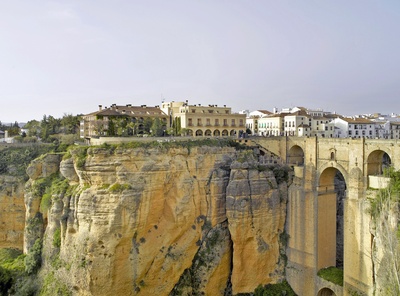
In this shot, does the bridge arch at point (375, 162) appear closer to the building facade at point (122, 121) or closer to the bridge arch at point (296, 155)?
the bridge arch at point (296, 155)

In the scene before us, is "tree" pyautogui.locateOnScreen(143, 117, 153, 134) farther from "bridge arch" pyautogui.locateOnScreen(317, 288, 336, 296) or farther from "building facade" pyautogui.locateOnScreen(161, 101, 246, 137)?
"bridge arch" pyautogui.locateOnScreen(317, 288, 336, 296)

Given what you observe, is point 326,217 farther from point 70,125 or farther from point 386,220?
point 70,125

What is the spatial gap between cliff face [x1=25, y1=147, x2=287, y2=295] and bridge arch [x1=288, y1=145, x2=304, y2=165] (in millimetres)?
3863

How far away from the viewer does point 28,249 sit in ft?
93.2

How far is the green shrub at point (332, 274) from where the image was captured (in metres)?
26.5

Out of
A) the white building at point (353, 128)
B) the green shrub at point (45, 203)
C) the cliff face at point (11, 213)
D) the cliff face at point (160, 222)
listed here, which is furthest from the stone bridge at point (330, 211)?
the cliff face at point (11, 213)

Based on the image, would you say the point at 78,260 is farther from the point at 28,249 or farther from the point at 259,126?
the point at 259,126


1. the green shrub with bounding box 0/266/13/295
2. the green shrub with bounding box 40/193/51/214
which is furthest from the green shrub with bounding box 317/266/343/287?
the green shrub with bounding box 0/266/13/295

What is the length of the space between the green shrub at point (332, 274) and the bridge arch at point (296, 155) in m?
9.42

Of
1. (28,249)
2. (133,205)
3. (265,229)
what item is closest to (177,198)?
(133,205)

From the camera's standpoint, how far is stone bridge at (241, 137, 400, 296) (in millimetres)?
24219

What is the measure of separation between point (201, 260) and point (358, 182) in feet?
41.8

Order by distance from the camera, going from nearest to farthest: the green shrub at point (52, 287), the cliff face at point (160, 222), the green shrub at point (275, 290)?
the cliff face at point (160, 222) → the green shrub at point (52, 287) → the green shrub at point (275, 290)

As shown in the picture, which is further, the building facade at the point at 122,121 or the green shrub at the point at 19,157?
the building facade at the point at 122,121
